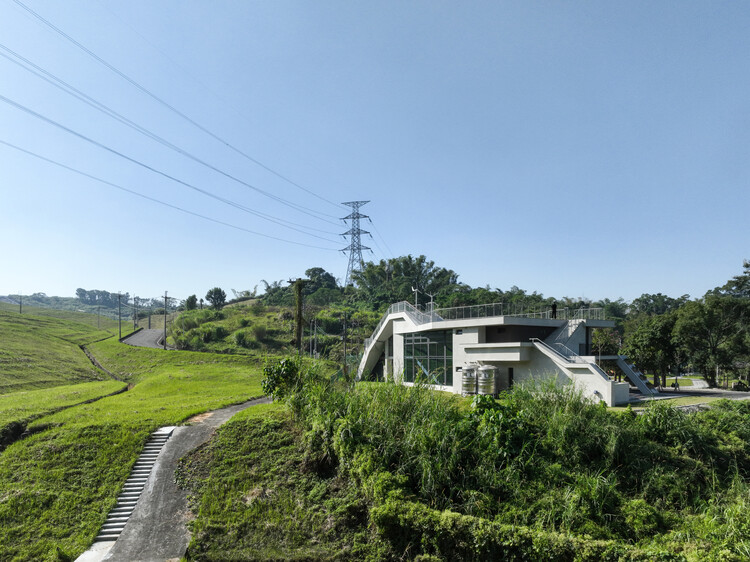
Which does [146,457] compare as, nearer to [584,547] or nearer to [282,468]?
[282,468]

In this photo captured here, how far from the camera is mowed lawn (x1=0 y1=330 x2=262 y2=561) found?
37.1ft

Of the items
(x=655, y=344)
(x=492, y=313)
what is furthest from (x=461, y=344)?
(x=655, y=344)

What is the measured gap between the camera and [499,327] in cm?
2797

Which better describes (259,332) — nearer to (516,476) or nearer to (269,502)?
(269,502)

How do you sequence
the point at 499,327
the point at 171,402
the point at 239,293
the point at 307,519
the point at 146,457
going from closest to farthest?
1. the point at 307,519
2. the point at 146,457
3. the point at 171,402
4. the point at 499,327
5. the point at 239,293

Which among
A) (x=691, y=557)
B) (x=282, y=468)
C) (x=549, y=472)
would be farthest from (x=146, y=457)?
(x=691, y=557)

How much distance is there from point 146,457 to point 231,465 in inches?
138

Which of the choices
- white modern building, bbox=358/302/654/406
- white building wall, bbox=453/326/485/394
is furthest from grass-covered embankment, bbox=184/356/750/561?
white building wall, bbox=453/326/485/394

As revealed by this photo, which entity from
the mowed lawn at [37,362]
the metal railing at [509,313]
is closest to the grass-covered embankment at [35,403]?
the mowed lawn at [37,362]

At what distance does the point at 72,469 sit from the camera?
46.0 ft

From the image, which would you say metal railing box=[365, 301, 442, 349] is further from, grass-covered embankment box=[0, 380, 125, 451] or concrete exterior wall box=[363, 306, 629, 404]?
grass-covered embankment box=[0, 380, 125, 451]

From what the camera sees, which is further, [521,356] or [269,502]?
[521,356]

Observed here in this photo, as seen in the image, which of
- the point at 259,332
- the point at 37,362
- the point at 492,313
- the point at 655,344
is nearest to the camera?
the point at 492,313

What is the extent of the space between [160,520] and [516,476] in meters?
9.94
